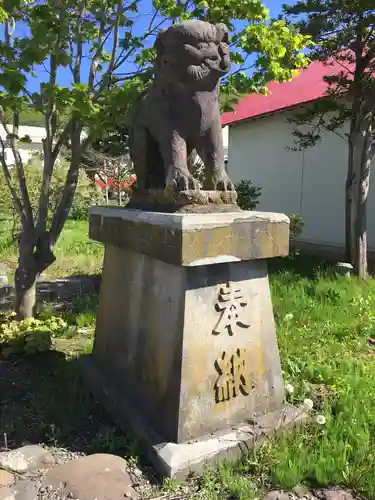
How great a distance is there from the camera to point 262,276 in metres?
2.39

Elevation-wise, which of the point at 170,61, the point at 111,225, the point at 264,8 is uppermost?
the point at 264,8

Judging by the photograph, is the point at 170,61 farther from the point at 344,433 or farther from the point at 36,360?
the point at 36,360

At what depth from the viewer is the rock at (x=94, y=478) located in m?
1.94

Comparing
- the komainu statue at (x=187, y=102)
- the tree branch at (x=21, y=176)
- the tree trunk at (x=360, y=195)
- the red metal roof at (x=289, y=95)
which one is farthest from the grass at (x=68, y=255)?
the komainu statue at (x=187, y=102)

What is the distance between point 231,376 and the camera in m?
2.26

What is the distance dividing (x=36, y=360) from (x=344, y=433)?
2299 mm

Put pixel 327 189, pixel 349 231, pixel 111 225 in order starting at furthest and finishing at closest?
1. pixel 327 189
2. pixel 349 231
3. pixel 111 225

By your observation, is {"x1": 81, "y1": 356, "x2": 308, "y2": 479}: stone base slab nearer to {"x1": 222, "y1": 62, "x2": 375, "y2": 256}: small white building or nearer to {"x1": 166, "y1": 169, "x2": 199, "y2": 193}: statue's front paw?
{"x1": 166, "y1": 169, "x2": 199, "y2": 193}: statue's front paw

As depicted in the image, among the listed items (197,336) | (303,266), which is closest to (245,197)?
(303,266)

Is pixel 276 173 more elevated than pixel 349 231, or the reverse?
pixel 276 173

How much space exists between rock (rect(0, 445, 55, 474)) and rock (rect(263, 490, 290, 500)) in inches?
41.3

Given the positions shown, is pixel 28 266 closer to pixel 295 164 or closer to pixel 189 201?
pixel 189 201

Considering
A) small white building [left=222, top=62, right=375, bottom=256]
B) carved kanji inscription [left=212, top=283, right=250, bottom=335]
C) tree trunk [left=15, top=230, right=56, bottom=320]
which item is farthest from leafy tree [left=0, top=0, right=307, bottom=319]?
small white building [left=222, top=62, right=375, bottom=256]

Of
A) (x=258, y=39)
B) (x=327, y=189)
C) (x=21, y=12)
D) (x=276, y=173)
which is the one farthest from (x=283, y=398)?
(x=276, y=173)
